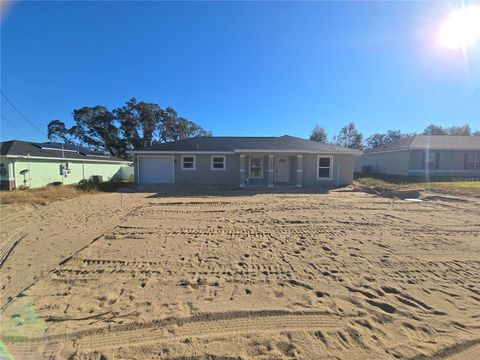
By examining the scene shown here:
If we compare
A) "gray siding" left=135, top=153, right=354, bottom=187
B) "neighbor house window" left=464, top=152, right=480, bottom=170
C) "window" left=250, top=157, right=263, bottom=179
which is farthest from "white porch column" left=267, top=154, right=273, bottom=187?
"neighbor house window" left=464, top=152, right=480, bottom=170

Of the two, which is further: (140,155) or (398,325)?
(140,155)

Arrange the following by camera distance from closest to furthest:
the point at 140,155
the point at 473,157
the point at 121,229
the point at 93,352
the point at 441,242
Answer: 1. the point at 93,352
2. the point at 441,242
3. the point at 121,229
4. the point at 140,155
5. the point at 473,157

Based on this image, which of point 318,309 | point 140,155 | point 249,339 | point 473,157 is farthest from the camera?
point 473,157

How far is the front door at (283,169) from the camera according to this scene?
17.4 m

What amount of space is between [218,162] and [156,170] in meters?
4.55

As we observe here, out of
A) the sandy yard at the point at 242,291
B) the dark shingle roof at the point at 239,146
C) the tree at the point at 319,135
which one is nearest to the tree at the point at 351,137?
the tree at the point at 319,135

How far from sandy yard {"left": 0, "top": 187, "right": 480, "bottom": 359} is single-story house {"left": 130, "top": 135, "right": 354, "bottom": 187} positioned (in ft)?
32.6

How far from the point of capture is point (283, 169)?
57.5 feet

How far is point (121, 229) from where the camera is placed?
6.32 m

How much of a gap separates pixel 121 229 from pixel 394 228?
738 cm

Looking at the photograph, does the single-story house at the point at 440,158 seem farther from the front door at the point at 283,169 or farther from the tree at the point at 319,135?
the tree at the point at 319,135

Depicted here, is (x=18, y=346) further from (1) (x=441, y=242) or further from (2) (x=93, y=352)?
(1) (x=441, y=242)

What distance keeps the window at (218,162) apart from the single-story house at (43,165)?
11890mm

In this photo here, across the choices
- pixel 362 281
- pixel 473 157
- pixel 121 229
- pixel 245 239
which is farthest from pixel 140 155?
pixel 473 157
